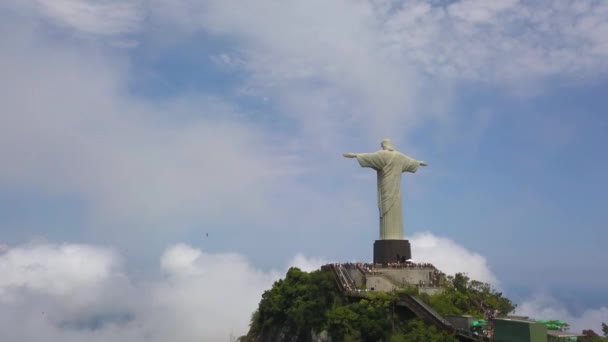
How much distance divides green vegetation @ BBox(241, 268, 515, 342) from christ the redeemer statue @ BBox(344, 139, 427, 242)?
517 cm

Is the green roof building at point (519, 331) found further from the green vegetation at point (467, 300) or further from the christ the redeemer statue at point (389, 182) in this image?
the christ the redeemer statue at point (389, 182)

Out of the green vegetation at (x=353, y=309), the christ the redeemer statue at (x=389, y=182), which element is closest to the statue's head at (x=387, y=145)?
the christ the redeemer statue at (x=389, y=182)

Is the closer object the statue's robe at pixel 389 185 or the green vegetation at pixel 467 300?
the green vegetation at pixel 467 300

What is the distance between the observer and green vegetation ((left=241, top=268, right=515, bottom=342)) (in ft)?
69.4

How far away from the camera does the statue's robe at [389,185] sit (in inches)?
1216

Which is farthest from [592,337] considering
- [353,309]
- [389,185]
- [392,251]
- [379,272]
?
[389,185]

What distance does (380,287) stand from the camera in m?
26.5

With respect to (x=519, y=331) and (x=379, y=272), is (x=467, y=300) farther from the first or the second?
(x=519, y=331)

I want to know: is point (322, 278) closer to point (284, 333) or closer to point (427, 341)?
point (284, 333)

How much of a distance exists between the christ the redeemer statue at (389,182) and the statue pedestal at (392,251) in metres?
0.48

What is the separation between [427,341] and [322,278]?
8.65 m

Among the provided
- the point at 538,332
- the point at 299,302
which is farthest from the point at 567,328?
the point at 299,302

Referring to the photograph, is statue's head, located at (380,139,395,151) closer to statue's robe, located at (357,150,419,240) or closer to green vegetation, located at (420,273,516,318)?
statue's robe, located at (357,150,419,240)

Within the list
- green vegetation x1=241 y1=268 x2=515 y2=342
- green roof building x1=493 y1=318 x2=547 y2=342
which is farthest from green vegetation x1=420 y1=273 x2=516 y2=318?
green roof building x1=493 y1=318 x2=547 y2=342
